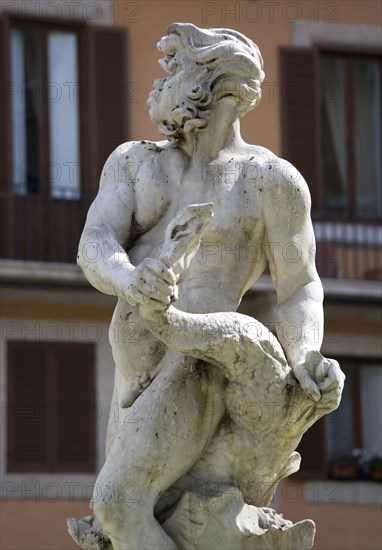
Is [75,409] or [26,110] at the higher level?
[26,110]

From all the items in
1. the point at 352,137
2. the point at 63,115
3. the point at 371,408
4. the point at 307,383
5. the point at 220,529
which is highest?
the point at 63,115

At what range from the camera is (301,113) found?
1314 inches

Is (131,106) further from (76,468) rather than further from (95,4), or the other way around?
(76,468)

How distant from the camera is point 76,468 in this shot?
3081 centimetres

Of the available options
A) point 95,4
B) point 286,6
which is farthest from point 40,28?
point 286,6

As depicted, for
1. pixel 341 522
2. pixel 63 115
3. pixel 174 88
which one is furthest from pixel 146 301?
pixel 63 115

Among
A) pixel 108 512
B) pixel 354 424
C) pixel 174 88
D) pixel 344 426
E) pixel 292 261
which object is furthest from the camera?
pixel 344 426

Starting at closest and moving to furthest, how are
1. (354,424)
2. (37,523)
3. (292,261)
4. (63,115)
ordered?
(292,261) → (37,523) → (63,115) → (354,424)

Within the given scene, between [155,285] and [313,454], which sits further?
[313,454]

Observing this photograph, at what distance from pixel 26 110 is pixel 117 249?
21940mm

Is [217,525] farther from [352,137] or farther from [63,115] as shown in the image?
[352,137]

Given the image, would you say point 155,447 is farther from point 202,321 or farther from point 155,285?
point 155,285

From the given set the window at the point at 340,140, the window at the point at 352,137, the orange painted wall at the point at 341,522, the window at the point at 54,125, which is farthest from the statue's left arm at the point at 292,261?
the window at the point at 352,137

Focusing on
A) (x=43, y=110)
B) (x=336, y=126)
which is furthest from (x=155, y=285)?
(x=336, y=126)
